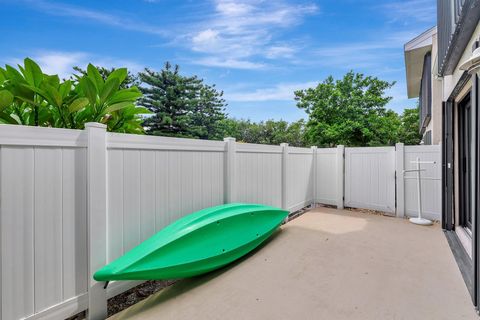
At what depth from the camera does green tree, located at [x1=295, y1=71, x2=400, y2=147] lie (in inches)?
466

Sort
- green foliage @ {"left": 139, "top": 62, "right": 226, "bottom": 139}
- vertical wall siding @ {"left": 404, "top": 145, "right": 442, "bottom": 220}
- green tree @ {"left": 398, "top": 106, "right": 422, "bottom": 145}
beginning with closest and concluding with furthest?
1. vertical wall siding @ {"left": 404, "top": 145, "right": 442, "bottom": 220}
2. green foliage @ {"left": 139, "top": 62, "right": 226, "bottom": 139}
3. green tree @ {"left": 398, "top": 106, "right": 422, "bottom": 145}

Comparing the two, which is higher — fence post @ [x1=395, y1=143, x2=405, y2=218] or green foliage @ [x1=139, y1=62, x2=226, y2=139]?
green foliage @ [x1=139, y1=62, x2=226, y2=139]

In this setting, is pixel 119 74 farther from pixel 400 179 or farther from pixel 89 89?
pixel 400 179

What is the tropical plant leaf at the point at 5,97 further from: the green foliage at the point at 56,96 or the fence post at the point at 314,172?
the fence post at the point at 314,172

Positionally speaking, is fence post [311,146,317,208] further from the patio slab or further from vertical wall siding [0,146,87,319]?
vertical wall siding [0,146,87,319]

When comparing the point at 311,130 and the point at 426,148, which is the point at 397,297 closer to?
the point at 426,148

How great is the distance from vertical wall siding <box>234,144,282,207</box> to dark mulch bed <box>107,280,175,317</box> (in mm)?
1511

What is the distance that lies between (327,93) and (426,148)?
8822 millimetres

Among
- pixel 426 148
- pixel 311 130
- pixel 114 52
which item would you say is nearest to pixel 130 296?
pixel 426 148

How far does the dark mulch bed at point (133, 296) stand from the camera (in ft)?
7.18

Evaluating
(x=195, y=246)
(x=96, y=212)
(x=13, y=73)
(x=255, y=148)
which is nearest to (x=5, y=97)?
(x=13, y=73)

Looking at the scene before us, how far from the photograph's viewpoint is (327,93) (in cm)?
1273

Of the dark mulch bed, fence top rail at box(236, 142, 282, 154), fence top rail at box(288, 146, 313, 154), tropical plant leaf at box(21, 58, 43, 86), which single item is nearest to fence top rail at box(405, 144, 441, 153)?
fence top rail at box(288, 146, 313, 154)

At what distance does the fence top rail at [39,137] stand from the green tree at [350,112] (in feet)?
37.9
